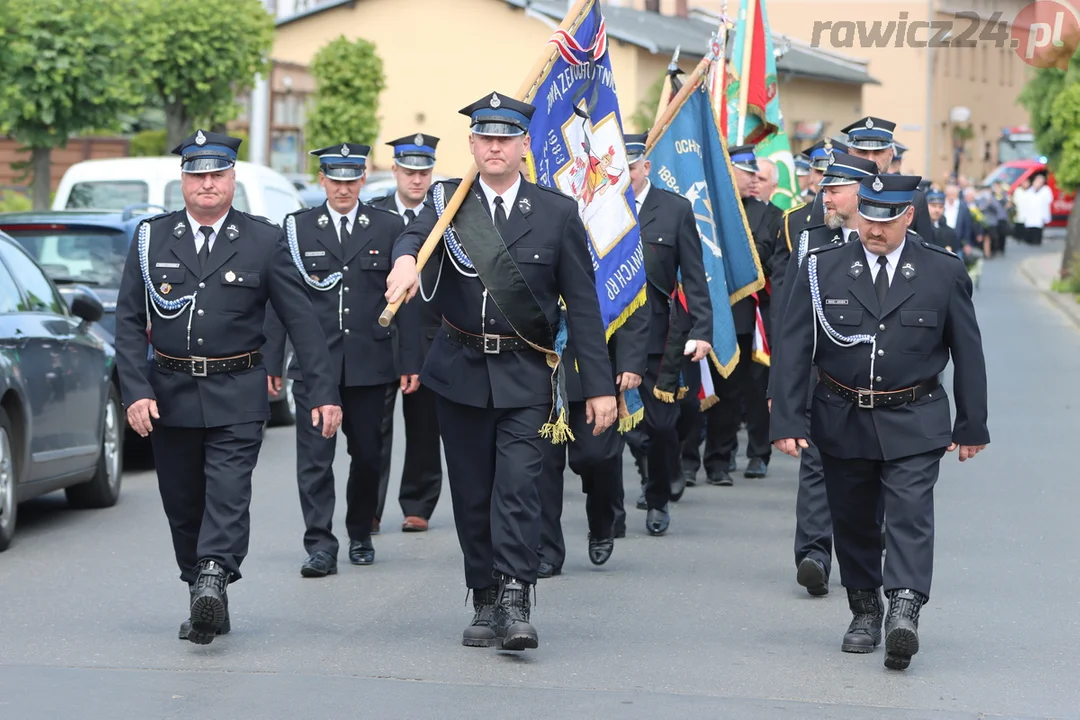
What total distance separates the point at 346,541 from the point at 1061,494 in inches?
186

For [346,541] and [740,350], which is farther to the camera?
[740,350]

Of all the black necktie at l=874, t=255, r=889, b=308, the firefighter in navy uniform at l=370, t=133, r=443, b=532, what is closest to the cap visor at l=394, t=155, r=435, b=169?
the firefighter in navy uniform at l=370, t=133, r=443, b=532

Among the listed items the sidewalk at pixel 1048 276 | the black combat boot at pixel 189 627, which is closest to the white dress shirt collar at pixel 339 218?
the black combat boot at pixel 189 627

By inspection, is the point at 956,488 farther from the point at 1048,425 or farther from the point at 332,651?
the point at 332,651

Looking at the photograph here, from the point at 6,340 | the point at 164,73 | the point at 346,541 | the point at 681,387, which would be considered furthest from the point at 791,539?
the point at 164,73

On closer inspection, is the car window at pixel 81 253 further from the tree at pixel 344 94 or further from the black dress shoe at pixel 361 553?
the tree at pixel 344 94

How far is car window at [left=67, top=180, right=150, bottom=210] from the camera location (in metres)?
16.8

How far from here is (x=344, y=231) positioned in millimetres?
10016

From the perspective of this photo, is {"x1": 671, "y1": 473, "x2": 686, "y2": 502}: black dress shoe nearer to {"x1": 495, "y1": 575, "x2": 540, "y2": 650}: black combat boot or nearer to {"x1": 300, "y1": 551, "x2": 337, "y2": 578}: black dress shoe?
{"x1": 300, "y1": 551, "x2": 337, "y2": 578}: black dress shoe

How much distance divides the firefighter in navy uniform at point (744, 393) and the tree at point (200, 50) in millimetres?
14963

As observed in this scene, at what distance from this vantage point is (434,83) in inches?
2071

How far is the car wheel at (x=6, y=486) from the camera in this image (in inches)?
397

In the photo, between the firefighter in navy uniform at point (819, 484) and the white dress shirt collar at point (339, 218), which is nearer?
the firefighter in navy uniform at point (819, 484)

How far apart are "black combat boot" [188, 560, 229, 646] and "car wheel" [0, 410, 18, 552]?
2.90 meters
